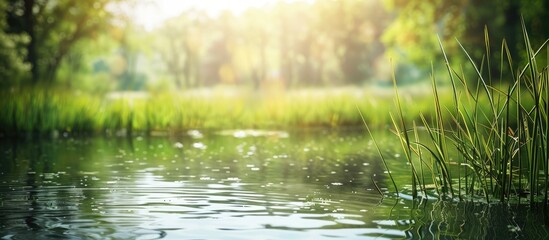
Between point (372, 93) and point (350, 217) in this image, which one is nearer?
point (350, 217)

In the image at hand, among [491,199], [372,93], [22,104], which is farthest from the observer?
[372,93]

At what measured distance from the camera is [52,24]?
3462 centimetres

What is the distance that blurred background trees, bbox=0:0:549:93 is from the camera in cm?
3100

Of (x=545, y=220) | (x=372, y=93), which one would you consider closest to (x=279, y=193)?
(x=545, y=220)

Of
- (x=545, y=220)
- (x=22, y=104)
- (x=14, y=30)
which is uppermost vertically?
(x=14, y=30)

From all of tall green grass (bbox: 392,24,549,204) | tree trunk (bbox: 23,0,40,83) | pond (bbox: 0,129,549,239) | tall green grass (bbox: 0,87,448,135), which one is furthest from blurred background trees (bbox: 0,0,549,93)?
pond (bbox: 0,129,549,239)

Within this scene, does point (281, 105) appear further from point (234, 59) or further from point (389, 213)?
point (234, 59)

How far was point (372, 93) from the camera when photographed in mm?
24109

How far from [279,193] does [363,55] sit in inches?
2842

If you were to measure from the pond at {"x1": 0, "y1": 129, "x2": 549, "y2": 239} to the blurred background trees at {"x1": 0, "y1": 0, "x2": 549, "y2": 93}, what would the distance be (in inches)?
121

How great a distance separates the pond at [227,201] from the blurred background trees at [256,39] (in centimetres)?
→ 307

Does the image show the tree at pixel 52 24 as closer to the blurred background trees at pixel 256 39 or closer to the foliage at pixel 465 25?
the blurred background trees at pixel 256 39

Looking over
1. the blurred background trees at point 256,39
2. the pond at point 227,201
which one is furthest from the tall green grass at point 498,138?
the blurred background trees at point 256,39

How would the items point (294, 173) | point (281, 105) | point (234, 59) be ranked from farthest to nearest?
1. point (234, 59)
2. point (281, 105)
3. point (294, 173)
